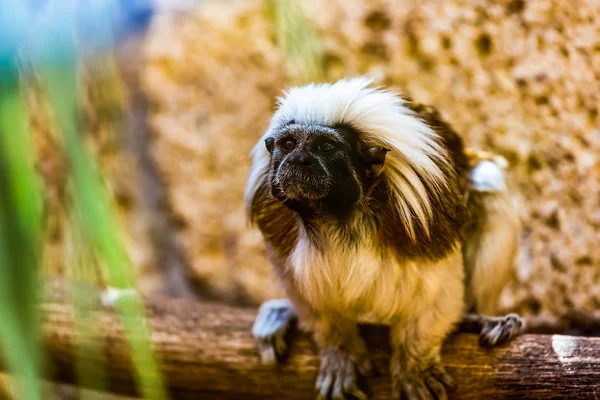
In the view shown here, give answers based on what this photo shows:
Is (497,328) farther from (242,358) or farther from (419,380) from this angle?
(242,358)

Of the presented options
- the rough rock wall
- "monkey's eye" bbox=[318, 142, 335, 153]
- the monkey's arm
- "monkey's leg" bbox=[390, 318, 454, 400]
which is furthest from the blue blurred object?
the rough rock wall

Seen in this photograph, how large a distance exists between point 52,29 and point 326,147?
1.22 m

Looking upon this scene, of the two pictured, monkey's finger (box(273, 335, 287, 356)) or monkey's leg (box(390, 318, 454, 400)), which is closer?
monkey's leg (box(390, 318, 454, 400))

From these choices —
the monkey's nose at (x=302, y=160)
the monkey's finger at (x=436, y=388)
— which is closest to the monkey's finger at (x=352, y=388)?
the monkey's finger at (x=436, y=388)

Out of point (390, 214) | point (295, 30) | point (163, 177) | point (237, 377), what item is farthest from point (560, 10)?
point (163, 177)

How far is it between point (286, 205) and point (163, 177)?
2151mm

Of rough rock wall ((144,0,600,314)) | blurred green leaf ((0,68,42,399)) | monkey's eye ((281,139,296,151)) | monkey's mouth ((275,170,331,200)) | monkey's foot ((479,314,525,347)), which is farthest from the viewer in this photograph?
rough rock wall ((144,0,600,314))

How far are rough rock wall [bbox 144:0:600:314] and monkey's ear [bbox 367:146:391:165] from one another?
1.13 metres

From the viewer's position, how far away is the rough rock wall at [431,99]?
2953 mm

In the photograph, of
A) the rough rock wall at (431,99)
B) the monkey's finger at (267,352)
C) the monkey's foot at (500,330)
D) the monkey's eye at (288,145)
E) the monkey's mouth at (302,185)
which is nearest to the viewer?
the monkey's mouth at (302,185)

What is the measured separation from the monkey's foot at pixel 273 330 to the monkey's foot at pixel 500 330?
0.78m

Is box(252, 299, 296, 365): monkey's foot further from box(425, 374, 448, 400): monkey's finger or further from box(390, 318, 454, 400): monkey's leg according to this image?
box(425, 374, 448, 400): monkey's finger

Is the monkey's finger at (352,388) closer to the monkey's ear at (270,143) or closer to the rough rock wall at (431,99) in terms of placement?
the monkey's ear at (270,143)

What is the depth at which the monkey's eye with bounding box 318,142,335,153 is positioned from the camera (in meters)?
1.91
